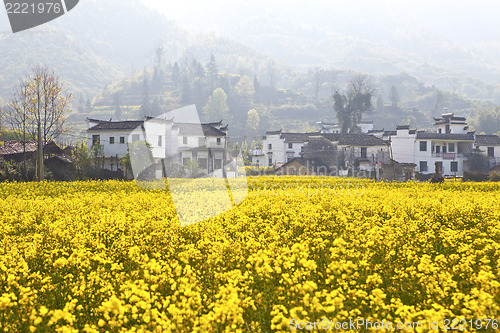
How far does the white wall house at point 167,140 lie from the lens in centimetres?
6009

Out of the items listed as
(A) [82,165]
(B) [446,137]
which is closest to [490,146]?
(B) [446,137]

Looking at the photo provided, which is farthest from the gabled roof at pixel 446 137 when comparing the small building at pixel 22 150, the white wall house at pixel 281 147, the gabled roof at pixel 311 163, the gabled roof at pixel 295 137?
the small building at pixel 22 150

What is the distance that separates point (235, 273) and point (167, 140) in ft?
195

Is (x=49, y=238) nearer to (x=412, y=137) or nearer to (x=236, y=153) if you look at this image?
(x=412, y=137)

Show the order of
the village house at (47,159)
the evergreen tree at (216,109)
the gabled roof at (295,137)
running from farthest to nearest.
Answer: the evergreen tree at (216,109), the gabled roof at (295,137), the village house at (47,159)

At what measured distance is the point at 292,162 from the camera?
225 ft

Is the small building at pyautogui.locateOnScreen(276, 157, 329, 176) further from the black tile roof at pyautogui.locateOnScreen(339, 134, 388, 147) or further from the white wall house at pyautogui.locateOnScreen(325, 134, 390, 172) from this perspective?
the black tile roof at pyautogui.locateOnScreen(339, 134, 388, 147)

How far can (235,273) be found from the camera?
6.60 m

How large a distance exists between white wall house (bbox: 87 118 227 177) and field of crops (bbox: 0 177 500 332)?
144 feet

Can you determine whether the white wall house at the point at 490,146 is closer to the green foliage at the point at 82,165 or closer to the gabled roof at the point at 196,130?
the gabled roof at the point at 196,130

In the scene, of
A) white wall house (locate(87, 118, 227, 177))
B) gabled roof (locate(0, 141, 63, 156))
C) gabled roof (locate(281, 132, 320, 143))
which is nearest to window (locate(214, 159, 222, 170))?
white wall house (locate(87, 118, 227, 177))

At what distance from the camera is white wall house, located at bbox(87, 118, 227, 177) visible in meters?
60.1

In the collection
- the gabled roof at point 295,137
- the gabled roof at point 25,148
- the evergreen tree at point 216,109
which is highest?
the evergreen tree at point 216,109

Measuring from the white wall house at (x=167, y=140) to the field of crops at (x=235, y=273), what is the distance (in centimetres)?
4394
